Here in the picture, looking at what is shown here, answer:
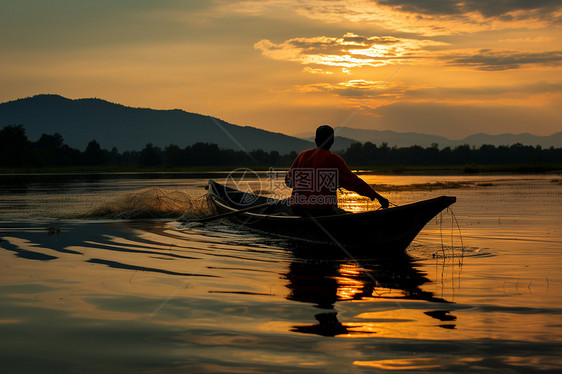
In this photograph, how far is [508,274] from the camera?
8164 millimetres

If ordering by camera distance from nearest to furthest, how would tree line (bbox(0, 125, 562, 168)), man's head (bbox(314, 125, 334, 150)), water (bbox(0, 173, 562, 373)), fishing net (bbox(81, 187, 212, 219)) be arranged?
water (bbox(0, 173, 562, 373)) < man's head (bbox(314, 125, 334, 150)) < fishing net (bbox(81, 187, 212, 219)) < tree line (bbox(0, 125, 562, 168))

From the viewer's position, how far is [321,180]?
33.7 ft

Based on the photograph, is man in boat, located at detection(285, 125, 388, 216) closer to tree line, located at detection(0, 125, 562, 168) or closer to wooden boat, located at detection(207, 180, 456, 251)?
wooden boat, located at detection(207, 180, 456, 251)

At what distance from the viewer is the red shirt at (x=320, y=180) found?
9906mm

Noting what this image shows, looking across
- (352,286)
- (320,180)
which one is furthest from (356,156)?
(352,286)

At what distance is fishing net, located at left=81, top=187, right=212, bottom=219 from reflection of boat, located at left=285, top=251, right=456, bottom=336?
27.5ft

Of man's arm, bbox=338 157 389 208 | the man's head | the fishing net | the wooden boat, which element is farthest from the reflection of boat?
the fishing net

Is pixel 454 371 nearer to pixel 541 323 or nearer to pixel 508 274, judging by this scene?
pixel 541 323

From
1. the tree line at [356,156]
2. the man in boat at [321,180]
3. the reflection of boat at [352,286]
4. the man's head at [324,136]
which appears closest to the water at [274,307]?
the reflection of boat at [352,286]

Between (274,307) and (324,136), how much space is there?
4673mm

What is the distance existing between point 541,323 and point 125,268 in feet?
19.5

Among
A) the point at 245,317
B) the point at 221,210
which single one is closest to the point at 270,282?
the point at 245,317

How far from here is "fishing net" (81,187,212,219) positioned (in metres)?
17.0

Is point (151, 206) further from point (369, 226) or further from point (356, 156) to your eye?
point (356, 156)
